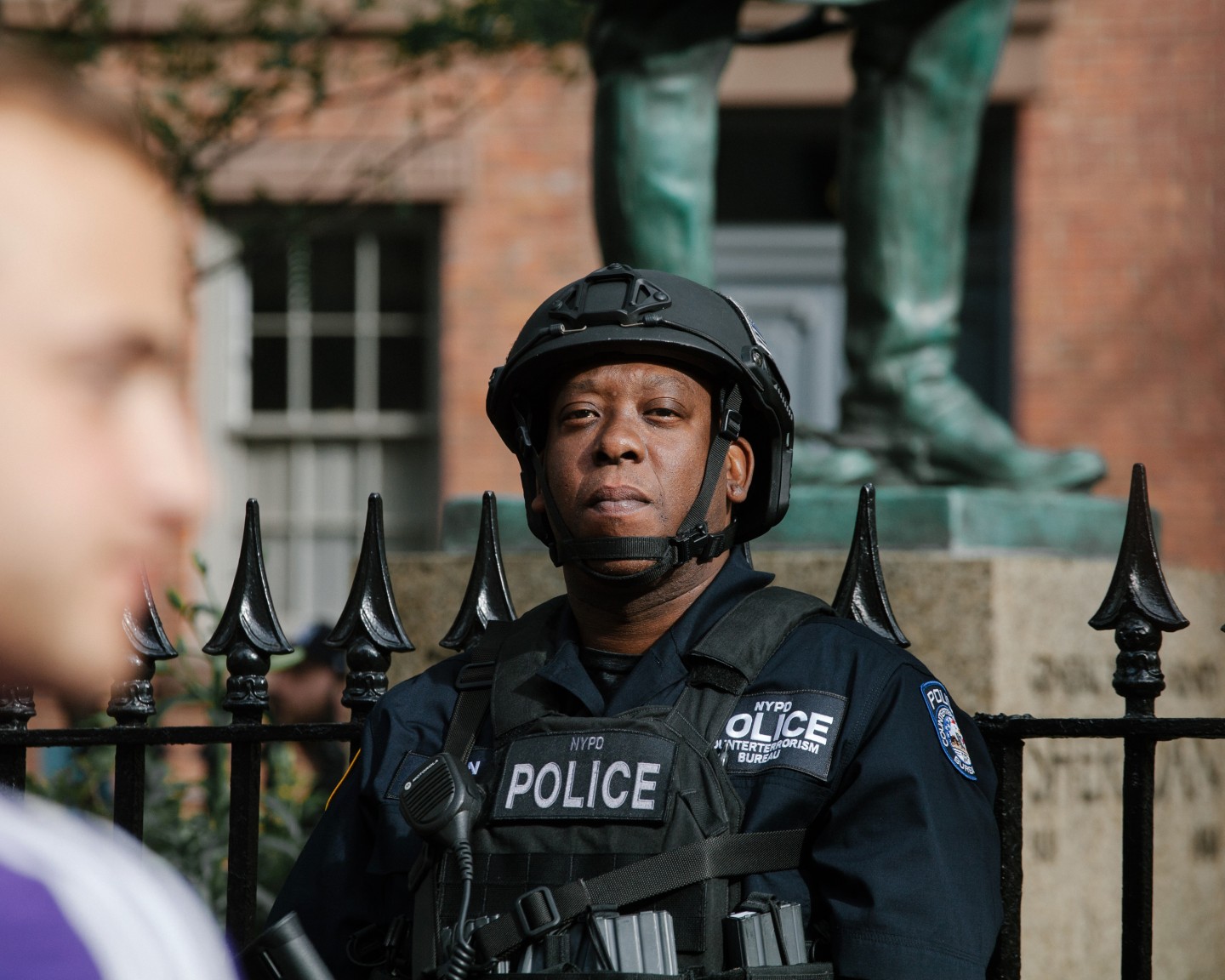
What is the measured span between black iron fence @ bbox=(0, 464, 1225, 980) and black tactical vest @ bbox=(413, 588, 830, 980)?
1.39 feet

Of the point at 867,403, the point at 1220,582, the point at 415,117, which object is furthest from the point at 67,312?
the point at 415,117

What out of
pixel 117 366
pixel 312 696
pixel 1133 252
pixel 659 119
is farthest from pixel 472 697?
pixel 1133 252

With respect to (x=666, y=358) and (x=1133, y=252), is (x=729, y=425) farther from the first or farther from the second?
(x=1133, y=252)

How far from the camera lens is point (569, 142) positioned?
8633 mm

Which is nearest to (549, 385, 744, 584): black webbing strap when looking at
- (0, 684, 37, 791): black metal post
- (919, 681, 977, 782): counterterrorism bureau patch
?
(919, 681, 977, 782): counterterrorism bureau patch

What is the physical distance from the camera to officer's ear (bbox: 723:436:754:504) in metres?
2.45

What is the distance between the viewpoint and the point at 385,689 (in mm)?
2684

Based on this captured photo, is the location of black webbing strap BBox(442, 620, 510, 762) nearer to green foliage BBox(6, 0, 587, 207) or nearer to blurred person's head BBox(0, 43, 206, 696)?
blurred person's head BBox(0, 43, 206, 696)

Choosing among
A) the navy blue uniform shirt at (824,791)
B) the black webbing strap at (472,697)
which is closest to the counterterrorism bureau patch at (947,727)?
the navy blue uniform shirt at (824,791)

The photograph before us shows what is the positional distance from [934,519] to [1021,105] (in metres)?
5.86

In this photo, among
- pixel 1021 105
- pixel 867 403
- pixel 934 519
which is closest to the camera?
pixel 934 519

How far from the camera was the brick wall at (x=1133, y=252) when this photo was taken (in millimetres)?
8281

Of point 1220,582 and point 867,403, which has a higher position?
point 867,403

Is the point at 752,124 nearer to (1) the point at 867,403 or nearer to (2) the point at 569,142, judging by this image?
(2) the point at 569,142
